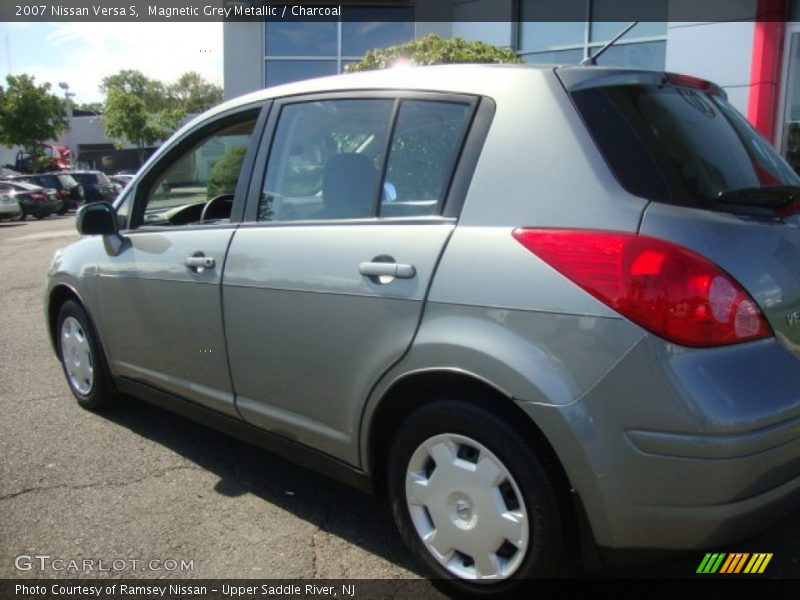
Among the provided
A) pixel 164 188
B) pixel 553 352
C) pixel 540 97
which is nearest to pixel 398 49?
pixel 164 188

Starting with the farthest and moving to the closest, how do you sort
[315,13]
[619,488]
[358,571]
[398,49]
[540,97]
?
[315,13] → [398,49] → [358,571] → [540,97] → [619,488]

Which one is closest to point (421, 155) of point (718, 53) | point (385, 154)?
point (385, 154)

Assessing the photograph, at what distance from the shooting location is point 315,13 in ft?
46.9

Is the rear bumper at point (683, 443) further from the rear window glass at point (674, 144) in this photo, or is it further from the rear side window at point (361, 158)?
the rear side window at point (361, 158)

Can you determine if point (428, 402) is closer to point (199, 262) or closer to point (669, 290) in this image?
point (669, 290)

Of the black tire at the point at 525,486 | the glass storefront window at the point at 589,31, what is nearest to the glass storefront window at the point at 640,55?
the glass storefront window at the point at 589,31

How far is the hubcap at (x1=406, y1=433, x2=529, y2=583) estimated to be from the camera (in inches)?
90.0

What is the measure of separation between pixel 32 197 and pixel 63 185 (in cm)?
271

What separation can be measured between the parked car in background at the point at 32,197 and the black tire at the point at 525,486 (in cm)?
2530

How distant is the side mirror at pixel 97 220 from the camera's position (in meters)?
3.95

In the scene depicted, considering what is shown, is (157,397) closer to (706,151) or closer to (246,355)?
(246,355)

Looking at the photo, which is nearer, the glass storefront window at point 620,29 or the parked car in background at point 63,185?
the glass storefront window at point 620,29

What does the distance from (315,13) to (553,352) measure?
13.6m

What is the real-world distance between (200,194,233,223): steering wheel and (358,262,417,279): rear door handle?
185 centimetres
